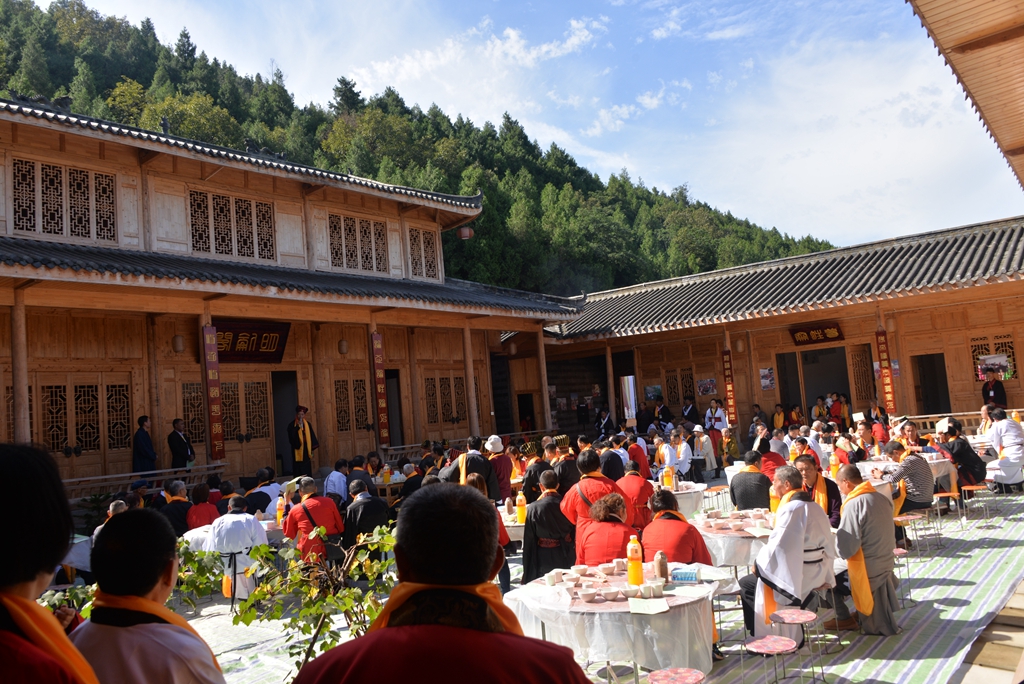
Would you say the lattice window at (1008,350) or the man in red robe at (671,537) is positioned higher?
the lattice window at (1008,350)

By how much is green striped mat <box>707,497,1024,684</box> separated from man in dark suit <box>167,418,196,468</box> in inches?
350

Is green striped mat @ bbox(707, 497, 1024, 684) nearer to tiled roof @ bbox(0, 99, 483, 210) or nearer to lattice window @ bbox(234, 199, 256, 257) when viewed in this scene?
tiled roof @ bbox(0, 99, 483, 210)

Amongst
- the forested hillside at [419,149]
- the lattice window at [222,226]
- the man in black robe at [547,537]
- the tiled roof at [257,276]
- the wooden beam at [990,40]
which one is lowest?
the man in black robe at [547,537]

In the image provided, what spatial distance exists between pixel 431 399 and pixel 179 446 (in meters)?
6.31

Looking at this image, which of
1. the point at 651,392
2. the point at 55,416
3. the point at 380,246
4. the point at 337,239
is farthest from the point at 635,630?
the point at 651,392

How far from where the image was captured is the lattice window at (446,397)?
56.1ft

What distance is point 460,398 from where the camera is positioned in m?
17.6

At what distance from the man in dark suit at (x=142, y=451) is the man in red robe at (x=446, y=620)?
1109cm

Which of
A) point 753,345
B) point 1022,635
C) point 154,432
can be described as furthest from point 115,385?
point 753,345

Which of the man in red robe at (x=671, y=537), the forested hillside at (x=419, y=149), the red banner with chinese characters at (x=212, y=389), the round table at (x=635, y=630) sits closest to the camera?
the round table at (x=635, y=630)

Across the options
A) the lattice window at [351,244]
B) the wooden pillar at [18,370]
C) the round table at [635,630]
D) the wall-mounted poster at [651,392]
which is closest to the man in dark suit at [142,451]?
the wooden pillar at [18,370]

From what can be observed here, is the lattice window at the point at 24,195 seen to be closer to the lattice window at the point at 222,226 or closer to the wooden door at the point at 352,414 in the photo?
the lattice window at the point at 222,226

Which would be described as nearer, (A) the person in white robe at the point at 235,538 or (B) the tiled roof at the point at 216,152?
(A) the person in white robe at the point at 235,538

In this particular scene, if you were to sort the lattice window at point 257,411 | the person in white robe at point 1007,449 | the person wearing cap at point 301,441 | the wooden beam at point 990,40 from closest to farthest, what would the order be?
1. the wooden beam at point 990,40
2. the person in white robe at point 1007,449
3. the person wearing cap at point 301,441
4. the lattice window at point 257,411
